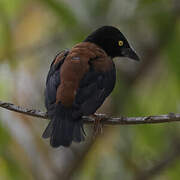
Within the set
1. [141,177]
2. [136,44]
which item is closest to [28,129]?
[141,177]

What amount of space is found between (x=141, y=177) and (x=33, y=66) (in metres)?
2.61

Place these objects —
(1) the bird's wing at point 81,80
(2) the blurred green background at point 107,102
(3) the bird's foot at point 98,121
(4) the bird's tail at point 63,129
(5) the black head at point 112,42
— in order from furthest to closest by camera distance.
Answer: (2) the blurred green background at point 107,102, (5) the black head at point 112,42, (3) the bird's foot at point 98,121, (1) the bird's wing at point 81,80, (4) the bird's tail at point 63,129

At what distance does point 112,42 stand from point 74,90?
5.07 feet

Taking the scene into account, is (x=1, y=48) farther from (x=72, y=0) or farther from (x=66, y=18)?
(x=72, y=0)

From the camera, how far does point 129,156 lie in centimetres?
711

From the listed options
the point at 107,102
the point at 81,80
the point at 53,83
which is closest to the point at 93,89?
the point at 81,80

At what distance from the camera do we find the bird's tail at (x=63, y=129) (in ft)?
15.1

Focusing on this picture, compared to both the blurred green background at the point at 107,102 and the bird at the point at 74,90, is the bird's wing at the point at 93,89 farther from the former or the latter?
the blurred green background at the point at 107,102

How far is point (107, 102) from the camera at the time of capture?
780 cm

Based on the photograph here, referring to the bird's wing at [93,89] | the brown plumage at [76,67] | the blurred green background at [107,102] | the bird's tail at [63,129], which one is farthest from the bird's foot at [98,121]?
the blurred green background at [107,102]

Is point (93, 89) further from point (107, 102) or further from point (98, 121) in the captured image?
point (107, 102)

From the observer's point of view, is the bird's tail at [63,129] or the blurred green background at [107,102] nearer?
the bird's tail at [63,129]

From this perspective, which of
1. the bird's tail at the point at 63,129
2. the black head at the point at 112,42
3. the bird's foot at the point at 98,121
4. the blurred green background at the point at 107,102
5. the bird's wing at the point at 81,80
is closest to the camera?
the bird's tail at the point at 63,129

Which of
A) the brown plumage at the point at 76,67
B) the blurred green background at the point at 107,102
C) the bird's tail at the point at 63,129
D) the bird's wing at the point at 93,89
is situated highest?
the brown plumage at the point at 76,67
